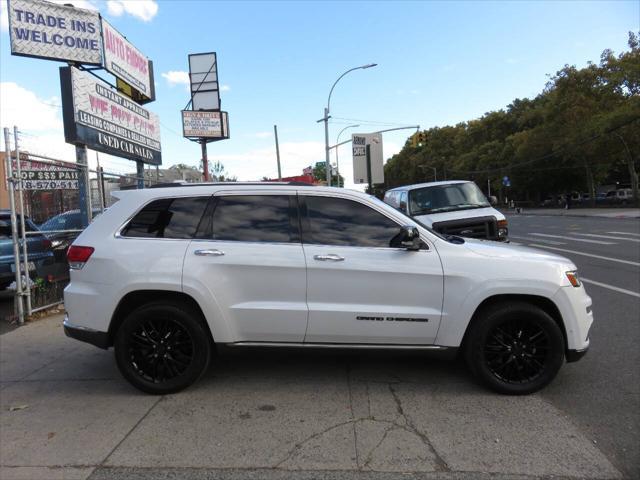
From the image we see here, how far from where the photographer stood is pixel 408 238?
4219mm

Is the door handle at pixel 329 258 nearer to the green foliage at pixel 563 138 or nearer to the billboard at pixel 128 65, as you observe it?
the billboard at pixel 128 65

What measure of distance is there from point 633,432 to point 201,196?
3907mm

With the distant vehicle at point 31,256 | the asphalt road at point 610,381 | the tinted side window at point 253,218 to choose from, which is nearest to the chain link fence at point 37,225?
the distant vehicle at point 31,256

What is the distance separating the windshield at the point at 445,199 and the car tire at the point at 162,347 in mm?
6853

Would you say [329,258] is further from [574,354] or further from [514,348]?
[574,354]

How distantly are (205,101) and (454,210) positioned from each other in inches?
756

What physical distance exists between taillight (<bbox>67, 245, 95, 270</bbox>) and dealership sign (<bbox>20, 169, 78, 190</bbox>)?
3651 mm

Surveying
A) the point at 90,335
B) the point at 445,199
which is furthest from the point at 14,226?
the point at 445,199

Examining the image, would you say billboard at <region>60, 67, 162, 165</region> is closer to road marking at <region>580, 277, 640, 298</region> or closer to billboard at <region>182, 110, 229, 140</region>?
road marking at <region>580, 277, 640, 298</region>

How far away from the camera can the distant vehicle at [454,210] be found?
9422mm

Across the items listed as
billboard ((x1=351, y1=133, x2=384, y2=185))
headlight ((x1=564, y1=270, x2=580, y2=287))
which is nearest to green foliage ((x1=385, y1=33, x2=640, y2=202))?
billboard ((x1=351, y1=133, x2=384, y2=185))

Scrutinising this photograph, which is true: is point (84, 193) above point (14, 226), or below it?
above

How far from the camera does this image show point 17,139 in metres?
7.11

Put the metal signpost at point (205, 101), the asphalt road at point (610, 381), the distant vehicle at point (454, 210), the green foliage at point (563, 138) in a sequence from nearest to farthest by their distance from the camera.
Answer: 1. the asphalt road at point (610, 381)
2. the distant vehicle at point (454, 210)
3. the metal signpost at point (205, 101)
4. the green foliage at point (563, 138)
